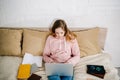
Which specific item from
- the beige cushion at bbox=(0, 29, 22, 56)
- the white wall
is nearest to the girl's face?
the white wall

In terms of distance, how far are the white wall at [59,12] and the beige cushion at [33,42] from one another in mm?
218

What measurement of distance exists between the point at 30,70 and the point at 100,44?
1126 mm

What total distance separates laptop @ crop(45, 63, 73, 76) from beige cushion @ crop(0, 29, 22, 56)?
0.64m

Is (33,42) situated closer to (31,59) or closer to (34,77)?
(31,59)

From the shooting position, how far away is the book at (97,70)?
1.91 meters

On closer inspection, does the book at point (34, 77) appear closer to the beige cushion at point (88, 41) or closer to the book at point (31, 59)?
the book at point (31, 59)

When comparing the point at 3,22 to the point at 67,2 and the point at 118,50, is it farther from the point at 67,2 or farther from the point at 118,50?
the point at 118,50

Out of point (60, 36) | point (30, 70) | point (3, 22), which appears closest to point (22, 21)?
point (3, 22)

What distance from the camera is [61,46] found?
221cm

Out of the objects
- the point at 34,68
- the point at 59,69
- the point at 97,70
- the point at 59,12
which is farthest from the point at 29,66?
the point at 59,12

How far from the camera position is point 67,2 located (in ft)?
8.05

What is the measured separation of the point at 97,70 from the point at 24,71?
78 cm

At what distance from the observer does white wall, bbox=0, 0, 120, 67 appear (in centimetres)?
244

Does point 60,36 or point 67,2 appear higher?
point 67,2
